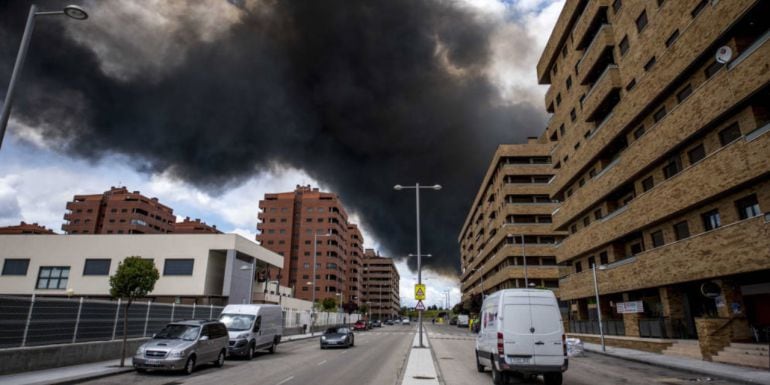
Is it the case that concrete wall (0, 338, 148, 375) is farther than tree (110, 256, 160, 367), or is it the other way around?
tree (110, 256, 160, 367)

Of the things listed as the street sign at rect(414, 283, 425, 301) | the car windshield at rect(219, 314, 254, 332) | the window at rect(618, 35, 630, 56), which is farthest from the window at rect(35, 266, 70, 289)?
the window at rect(618, 35, 630, 56)

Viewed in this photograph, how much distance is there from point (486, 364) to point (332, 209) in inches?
4213

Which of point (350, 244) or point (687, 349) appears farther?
point (350, 244)

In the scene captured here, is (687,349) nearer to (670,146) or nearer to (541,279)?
(670,146)

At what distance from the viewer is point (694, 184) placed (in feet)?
71.2

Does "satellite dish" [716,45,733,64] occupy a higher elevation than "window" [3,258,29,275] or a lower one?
higher

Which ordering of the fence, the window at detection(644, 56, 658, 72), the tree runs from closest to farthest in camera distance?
the fence → the tree → the window at detection(644, 56, 658, 72)

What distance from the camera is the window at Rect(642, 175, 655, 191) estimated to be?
27297 millimetres

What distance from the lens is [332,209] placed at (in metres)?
119

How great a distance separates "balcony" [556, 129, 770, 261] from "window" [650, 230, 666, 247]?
A: 93cm

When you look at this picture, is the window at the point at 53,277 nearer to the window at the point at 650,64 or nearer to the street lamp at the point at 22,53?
the street lamp at the point at 22,53

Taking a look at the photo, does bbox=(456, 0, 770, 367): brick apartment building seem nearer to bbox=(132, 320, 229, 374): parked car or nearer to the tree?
bbox=(132, 320, 229, 374): parked car

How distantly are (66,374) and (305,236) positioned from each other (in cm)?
10400

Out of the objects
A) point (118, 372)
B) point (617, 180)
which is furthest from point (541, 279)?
point (118, 372)
